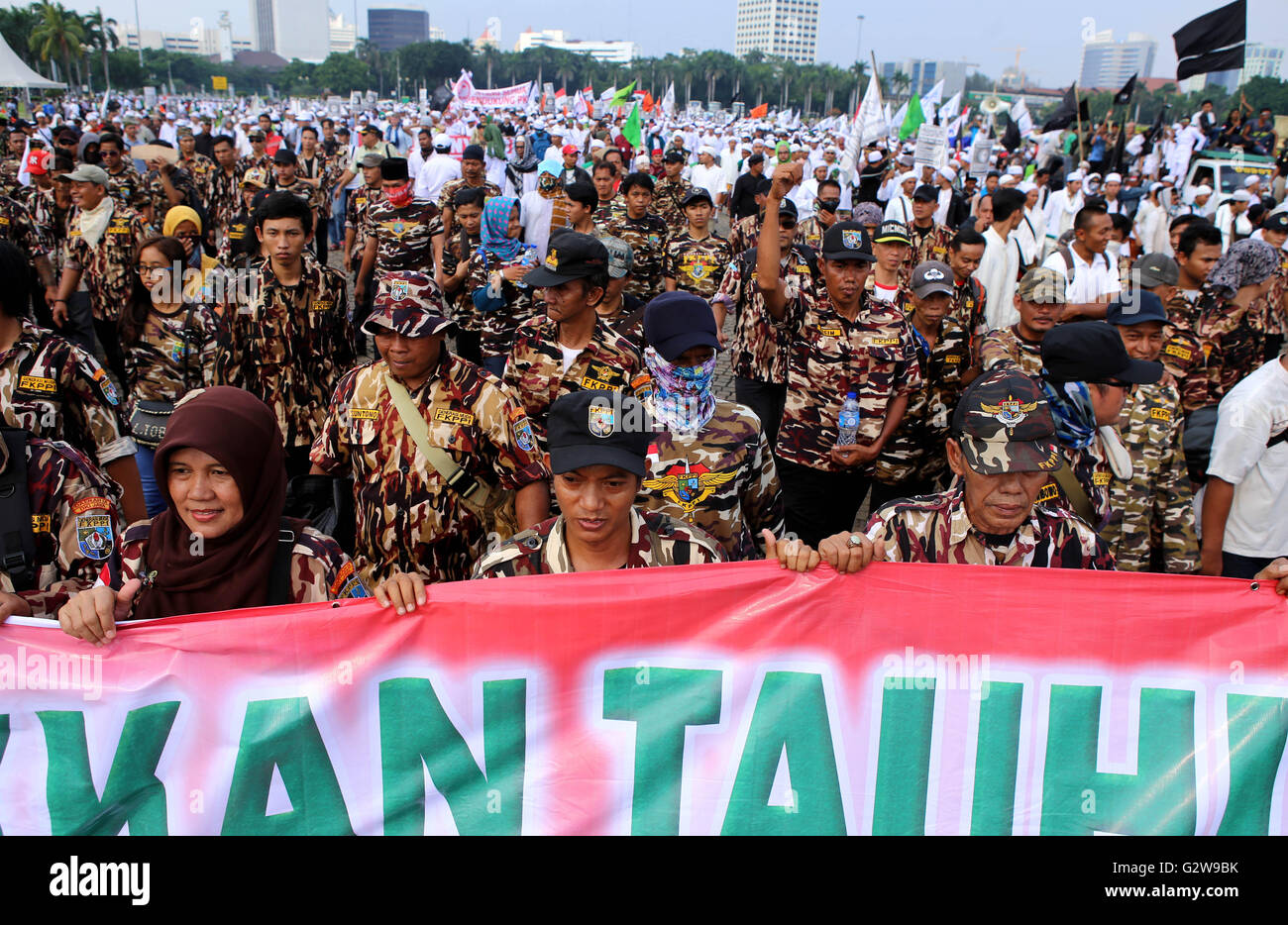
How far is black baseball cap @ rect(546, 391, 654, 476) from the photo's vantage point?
277 centimetres

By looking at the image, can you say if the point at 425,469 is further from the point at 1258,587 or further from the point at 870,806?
the point at 1258,587

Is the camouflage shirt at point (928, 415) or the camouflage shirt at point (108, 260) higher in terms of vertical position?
the camouflage shirt at point (108, 260)

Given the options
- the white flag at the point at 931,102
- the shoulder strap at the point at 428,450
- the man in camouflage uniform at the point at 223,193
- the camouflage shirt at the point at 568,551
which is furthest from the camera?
the white flag at the point at 931,102

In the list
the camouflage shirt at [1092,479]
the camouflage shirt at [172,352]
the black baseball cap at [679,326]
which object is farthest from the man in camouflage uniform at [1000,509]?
the camouflage shirt at [172,352]

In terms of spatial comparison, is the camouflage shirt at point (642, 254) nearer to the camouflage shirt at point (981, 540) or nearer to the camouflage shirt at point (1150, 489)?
the camouflage shirt at point (1150, 489)

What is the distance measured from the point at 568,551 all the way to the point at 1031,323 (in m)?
3.28

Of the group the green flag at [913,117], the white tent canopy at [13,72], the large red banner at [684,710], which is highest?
the white tent canopy at [13,72]

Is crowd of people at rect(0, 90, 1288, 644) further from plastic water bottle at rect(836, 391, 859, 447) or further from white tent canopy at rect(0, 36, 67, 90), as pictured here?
white tent canopy at rect(0, 36, 67, 90)

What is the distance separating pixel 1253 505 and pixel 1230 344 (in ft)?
9.35

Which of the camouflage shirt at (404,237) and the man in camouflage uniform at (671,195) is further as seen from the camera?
the man in camouflage uniform at (671,195)

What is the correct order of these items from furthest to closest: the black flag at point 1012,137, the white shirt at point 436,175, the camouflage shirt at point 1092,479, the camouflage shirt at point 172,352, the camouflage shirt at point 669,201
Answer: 1. the black flag at point 1012,137
2. the white shirt at point 436,175
3. the camouflage shirt at point 669,201
4. the camouflage shirt at point 172,352
5. the camouflage shirt at point 1092,479

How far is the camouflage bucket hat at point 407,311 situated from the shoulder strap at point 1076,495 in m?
2.31

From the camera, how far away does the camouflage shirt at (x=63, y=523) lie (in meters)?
3.01

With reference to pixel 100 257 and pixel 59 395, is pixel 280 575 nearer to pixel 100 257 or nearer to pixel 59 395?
pixel 59 395
